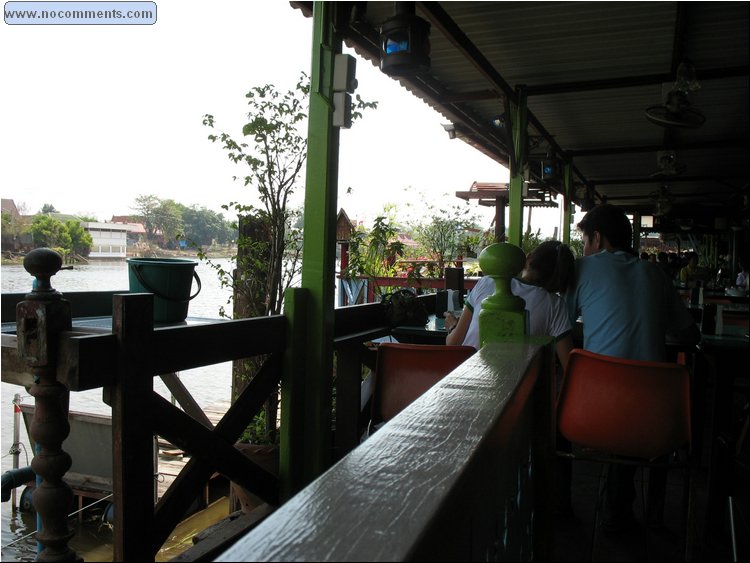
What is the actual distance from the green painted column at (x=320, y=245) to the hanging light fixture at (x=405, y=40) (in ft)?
1.88

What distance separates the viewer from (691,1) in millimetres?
3902

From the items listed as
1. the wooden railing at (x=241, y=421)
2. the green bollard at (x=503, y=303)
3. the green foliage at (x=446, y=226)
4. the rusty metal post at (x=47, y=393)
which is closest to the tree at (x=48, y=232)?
the wooden railing at (x=241, y=421)

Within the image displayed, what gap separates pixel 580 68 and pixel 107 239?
4251 millimetres

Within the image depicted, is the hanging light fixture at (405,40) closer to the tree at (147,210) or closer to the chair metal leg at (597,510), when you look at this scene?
the tree at (147,210)

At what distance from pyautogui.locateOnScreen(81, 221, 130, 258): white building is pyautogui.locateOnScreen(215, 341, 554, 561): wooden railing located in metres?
3.11

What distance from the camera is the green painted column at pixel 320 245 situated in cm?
286

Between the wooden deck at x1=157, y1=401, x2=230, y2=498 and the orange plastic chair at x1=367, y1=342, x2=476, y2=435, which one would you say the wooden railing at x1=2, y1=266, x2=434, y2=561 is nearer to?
the orange plastic chair at x1=367, y1=342, x2=476, y2=435

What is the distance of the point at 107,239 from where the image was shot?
3621mm

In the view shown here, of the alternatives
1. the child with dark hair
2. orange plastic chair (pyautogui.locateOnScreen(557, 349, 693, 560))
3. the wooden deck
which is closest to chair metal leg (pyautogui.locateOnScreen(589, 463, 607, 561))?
orange plastic chair (pyautogui.locateOnScreen(557, 349, 693, 560))

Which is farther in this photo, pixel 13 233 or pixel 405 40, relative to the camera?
pixel 405 40

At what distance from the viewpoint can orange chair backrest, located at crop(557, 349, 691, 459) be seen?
2.03 metres

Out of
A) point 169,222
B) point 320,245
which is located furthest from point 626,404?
point 169,222

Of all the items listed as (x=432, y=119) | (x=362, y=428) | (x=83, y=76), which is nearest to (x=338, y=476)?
(x=362, y=428)

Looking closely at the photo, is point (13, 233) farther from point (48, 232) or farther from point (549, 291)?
point (549, 291)
